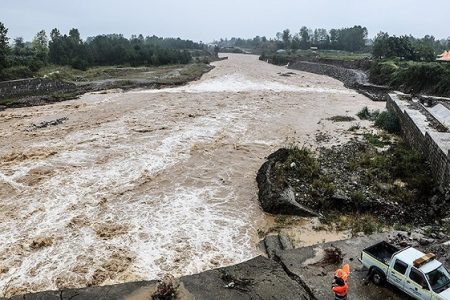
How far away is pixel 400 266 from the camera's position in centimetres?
872

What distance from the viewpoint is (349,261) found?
10.4 metres

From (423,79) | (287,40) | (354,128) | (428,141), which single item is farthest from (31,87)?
(287,40)

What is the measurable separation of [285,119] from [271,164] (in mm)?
11904

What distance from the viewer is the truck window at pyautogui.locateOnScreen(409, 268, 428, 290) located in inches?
325

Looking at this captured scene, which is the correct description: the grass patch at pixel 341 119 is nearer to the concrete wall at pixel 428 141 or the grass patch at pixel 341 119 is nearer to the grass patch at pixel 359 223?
the concrete wall at pixel 428 141

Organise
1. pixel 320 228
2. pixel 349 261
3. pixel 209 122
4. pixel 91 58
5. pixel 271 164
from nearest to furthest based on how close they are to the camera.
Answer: pixel 349 261 < pixel 320 228 < pixel 271 164 < pixel 209 122 < pixel 91 58

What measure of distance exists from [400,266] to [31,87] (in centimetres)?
3887

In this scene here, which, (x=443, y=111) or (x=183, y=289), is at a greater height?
(x=443, y=111)

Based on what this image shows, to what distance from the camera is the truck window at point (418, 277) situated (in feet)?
27.1

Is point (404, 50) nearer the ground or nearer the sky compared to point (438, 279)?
nearer the sky

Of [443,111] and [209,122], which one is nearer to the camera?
[443,111]

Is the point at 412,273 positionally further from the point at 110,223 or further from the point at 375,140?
the point at 375,140

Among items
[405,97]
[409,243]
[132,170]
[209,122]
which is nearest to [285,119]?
[209,122]

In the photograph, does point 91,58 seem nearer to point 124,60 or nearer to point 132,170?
point 124,60
